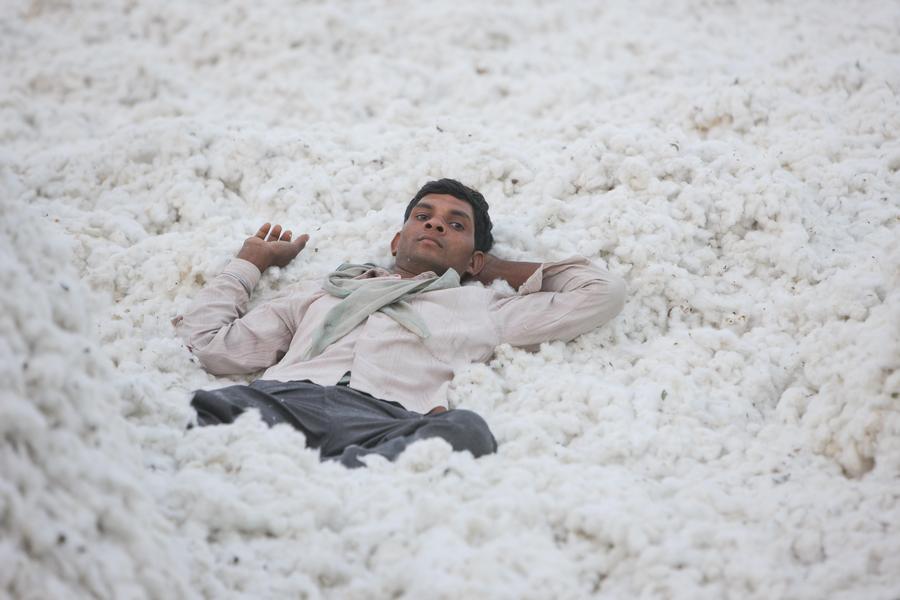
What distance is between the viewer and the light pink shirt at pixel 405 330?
2.42 m

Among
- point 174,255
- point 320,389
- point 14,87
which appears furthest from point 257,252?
point 14,87

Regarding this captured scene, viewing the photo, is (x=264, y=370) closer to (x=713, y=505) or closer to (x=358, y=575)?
(x=358, y=575)

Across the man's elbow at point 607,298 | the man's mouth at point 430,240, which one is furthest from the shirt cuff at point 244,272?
the man's elbow at point 607,298

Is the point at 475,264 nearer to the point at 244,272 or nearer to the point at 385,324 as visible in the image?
the point at 385,324

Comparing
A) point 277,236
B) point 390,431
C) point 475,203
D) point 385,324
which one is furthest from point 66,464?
point 475,203

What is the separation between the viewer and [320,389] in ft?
7.59

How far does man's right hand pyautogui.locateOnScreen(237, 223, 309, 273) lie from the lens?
287cm

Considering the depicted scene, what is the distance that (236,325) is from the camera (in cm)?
260

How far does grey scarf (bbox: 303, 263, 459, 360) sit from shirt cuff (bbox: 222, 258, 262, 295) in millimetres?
277

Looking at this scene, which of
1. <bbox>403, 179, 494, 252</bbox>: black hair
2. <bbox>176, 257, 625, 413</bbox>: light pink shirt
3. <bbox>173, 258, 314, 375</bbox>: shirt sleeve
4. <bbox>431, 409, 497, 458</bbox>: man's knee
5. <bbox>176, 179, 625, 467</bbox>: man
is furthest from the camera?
<bbox>403, 179, 494, 252</bbox>: black hair

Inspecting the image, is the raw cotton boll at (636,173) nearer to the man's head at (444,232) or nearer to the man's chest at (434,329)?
the man's head at (444,232)

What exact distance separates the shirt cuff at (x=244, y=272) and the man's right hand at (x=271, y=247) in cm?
2

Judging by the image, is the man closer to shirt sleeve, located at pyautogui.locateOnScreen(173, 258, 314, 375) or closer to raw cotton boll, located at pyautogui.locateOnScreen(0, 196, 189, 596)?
shirt sleeve, located at pyautogui.locateOnScreen(173, 258, 314, 375)

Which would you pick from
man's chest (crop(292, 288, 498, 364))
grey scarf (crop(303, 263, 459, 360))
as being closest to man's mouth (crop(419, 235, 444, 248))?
grey scarf (crop(303, 263, 459, 360))
